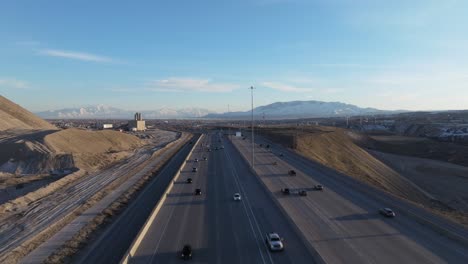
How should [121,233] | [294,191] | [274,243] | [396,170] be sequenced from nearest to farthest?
[274,243] → [121,233] → [294,191] → [396,170]

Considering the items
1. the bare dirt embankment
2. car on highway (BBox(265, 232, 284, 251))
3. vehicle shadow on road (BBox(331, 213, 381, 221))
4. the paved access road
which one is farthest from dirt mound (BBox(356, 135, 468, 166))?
car on highway (BBox(265, 232, 284, 251))

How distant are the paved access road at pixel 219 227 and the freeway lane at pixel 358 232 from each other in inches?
69.7

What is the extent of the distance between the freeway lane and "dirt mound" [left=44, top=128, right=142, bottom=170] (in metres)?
45.4

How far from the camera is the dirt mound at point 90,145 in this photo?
76.6m

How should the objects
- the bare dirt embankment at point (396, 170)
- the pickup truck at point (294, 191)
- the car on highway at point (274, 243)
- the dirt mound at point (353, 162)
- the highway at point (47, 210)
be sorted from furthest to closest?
1. the dirt mound at point (353, 162)
2. the bare dirt embankment at point (396, 170)
3. the pickup truck at point (294, 191)
4. the highway at point (47, 210)
5. the car on highway at point (274, 243)

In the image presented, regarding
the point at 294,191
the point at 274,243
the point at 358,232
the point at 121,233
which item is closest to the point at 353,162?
the point at 294,191

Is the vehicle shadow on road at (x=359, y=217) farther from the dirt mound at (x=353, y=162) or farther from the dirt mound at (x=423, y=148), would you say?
the dirt mound at (x=423, y=148)

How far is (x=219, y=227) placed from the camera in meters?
30.8

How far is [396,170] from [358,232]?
6862cm

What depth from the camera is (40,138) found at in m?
87.6

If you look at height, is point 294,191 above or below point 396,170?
above

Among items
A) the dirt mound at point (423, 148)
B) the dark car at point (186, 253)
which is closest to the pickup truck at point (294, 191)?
the dark car at point (186, 253)

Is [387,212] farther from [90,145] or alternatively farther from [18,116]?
[18,116]

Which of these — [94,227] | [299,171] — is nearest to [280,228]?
[94,227]
